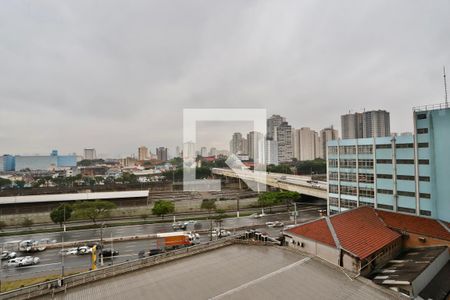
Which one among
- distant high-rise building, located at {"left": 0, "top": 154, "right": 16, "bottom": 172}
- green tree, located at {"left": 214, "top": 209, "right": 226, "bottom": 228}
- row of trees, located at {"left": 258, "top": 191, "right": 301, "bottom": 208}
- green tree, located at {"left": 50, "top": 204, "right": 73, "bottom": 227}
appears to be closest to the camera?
green tree, located at {"left": 50, "top": 204, "right": 73, "bottom": 227}

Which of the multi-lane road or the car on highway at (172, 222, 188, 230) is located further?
the car on highway at (172, 222, 188, 230)

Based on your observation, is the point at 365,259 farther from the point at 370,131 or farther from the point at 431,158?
the point at 370,131

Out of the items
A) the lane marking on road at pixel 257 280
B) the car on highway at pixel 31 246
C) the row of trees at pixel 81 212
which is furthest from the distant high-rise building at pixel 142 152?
the lane marking on road at pixel 257 280

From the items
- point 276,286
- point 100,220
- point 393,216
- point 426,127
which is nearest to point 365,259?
point 276,286

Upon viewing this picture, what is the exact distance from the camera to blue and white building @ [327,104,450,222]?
43.9 ft

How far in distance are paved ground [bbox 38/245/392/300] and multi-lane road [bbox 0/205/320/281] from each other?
784 centimetres

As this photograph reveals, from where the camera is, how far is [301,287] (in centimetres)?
712

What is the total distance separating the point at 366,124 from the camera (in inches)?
2297

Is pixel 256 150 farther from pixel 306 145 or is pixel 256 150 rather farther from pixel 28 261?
pixel 28 261

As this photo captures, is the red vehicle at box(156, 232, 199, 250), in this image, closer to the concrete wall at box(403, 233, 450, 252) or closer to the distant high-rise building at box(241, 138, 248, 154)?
the concrete wall at box(403, 233, 450, 252)

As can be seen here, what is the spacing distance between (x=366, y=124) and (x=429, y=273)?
56.4 m

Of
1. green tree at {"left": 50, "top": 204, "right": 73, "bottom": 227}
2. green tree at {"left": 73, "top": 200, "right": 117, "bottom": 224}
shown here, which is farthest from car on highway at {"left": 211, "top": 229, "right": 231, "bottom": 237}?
green tree at {"left": 50, "top": 204, "right": 73, "bottom": 227}

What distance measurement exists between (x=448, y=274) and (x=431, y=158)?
6.37 metres

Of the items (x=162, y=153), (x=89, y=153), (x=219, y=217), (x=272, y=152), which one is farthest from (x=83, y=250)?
(x=89, y=153)
